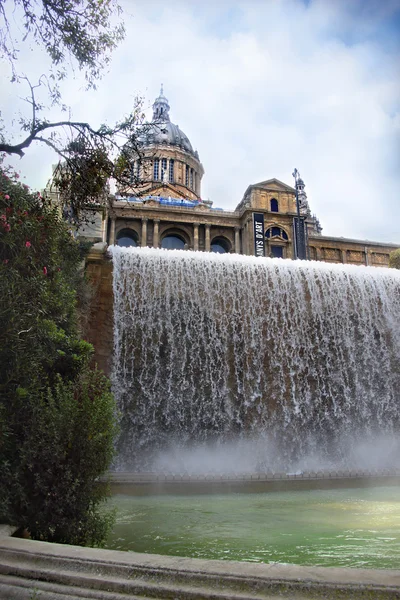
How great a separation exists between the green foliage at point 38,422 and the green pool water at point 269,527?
72cm

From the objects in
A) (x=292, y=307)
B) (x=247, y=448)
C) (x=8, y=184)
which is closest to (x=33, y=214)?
(x=8, y=184)

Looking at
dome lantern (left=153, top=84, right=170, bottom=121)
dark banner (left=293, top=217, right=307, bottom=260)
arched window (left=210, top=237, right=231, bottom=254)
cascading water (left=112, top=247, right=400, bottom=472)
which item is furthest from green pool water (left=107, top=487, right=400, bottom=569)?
dome lantern (left=153, top=84, right=170, bottom=121)

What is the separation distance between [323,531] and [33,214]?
4.95m

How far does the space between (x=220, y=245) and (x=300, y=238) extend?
6852 millimetres

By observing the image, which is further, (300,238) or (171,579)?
(300,238)

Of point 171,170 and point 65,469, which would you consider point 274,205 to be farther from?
point 65,469

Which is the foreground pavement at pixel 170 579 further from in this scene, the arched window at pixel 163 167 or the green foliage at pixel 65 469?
the arched window at pixel 163 167

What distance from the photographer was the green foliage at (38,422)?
14.1 ft

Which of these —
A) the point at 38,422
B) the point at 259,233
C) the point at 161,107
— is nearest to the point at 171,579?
the point at 38,422

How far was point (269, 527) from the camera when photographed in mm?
5645

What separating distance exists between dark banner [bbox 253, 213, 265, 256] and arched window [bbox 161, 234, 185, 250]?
6335 millimetres

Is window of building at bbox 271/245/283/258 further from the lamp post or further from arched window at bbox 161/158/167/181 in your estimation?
arched window at bbox 161/158/167/181

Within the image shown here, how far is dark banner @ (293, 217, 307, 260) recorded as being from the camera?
38.5 meters

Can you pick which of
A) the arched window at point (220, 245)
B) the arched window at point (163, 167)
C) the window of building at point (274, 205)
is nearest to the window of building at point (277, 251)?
the window of building at point (274, 205)
